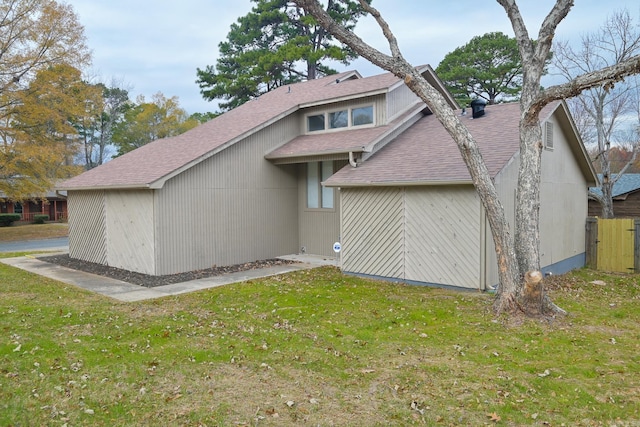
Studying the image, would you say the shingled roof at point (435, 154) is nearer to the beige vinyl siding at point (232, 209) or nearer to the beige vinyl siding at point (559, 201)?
the beige vinyl siding at point (559, 201)

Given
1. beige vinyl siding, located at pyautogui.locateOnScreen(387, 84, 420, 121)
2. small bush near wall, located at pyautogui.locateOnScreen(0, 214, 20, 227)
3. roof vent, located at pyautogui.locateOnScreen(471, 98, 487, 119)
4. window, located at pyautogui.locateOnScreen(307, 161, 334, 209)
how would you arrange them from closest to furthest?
roof vent, located at pyautogui.locateOnScreen(471, 98, 487, 119) → beige vinyl siding, located at pyautogui.locateOnScreen(387, 84, 420, 121) → window, located at pyautogui.locateOnScreen(307, 161, 334, 209) → small bush near wall, located at pyautogui.locateOnScreen(0, 214, 20, 227)

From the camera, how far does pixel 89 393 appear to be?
177 inches

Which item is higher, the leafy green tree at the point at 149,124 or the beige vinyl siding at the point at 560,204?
the leafy green tree at the point at 149,124

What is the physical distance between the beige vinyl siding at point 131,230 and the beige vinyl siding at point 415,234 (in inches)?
189

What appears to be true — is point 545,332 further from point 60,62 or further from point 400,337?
point 60,62

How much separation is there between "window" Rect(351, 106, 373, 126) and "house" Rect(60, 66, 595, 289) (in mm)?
30

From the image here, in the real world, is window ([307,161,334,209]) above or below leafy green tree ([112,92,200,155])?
below

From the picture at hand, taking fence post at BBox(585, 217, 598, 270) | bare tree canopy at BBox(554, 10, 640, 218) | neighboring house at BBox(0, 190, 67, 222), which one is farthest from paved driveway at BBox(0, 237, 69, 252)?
bare tree canopy at BBox(554, 10, 640, 218)

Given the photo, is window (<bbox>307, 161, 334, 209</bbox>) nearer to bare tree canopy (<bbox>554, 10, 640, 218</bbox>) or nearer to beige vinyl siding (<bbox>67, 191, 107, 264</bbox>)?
beige vinyl siding (<bbox>67, 191, 107, 264</bbox>)

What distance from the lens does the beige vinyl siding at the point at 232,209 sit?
11312mm

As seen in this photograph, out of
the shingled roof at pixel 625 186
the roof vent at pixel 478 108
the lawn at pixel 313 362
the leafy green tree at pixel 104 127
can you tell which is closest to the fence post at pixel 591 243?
the roof vent at pixel 478 108

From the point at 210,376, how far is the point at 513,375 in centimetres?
334

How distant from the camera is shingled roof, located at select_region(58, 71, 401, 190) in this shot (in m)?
11.6

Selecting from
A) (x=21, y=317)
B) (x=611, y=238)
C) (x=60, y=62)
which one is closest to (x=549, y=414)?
(x=21, y=317)
